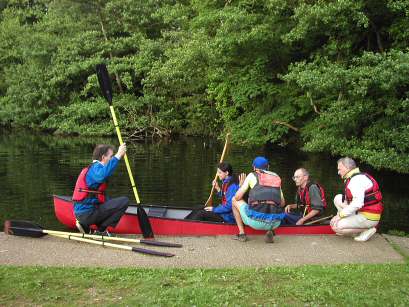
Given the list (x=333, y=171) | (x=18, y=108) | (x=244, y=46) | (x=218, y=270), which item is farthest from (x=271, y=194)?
(x=18, y=108)

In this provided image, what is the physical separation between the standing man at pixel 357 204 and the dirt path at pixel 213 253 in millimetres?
193

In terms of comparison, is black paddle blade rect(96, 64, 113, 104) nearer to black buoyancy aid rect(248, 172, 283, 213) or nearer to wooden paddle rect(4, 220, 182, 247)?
wooden paddle rect(4, 220, 182, 247)

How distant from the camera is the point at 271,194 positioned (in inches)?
278

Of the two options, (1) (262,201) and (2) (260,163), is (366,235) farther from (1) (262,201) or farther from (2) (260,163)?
(2) (260,163)

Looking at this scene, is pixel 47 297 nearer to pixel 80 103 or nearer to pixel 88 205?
pixel 88 205

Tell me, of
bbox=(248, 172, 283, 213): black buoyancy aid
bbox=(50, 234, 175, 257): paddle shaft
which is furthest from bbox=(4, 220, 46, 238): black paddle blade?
bbox=(248, 172, 283, 213): black buoyancy aid

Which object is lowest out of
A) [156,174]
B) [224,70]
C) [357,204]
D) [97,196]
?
[156,174]

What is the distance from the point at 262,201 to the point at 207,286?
7.07 feet

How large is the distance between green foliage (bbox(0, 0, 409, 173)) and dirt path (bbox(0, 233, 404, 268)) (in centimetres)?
635

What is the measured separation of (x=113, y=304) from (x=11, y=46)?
3482 centimetres

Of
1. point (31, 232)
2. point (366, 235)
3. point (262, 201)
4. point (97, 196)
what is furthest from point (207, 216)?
point (31, 232)

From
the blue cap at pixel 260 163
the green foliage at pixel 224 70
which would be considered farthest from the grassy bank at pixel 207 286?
the green foliage at pixel 224 70

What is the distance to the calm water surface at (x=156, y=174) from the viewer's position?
1229cm

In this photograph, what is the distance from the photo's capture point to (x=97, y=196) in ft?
23.9
